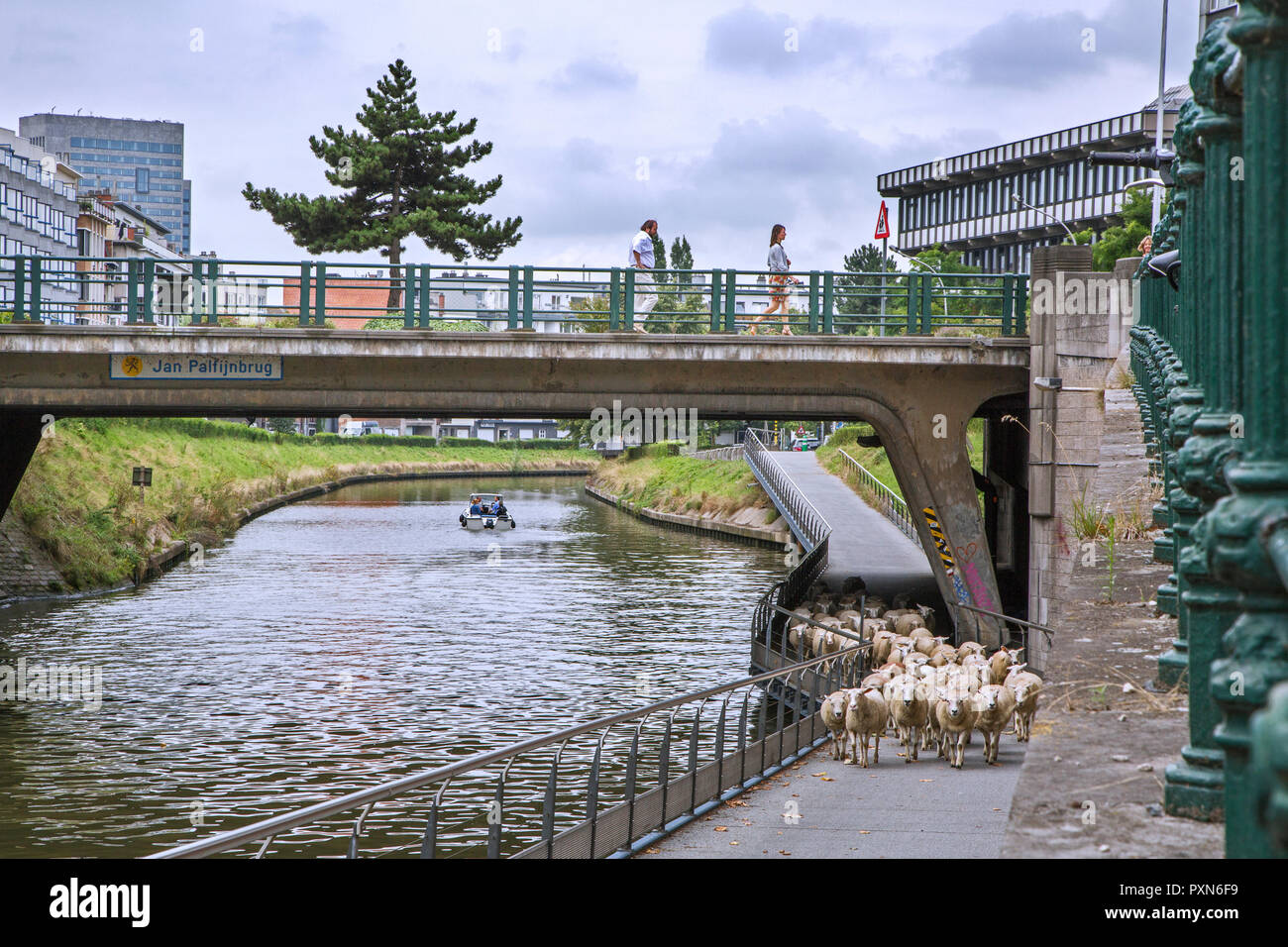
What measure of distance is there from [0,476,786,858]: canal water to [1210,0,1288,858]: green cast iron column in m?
9.94

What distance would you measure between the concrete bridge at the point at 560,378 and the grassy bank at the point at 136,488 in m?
11.2

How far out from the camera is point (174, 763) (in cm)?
1806

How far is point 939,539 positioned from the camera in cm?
2656

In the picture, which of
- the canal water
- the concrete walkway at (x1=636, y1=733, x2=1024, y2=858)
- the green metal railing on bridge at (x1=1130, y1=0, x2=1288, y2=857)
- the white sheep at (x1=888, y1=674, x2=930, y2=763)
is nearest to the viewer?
the green metal railing on bridge at (x1=1130, y1=0, x2=1288, y2=857)

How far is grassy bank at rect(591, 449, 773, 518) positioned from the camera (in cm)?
6234

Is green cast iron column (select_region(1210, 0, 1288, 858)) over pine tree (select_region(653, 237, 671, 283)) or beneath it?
beneath

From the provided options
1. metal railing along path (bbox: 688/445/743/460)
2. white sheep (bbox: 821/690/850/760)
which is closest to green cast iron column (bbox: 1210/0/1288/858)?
white sheep (bbox: 821/690/850/760)

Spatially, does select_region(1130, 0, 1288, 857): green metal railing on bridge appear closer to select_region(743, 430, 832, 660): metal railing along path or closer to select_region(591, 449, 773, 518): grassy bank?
select_region(743, 430, 832, 660): metal railing along path

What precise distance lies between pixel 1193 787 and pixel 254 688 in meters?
20.6

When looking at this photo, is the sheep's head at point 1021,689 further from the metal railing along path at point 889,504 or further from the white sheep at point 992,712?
the metal railing along path at point 889,504

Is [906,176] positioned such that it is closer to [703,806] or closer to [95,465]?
[95,465]

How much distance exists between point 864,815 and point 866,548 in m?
30.1
